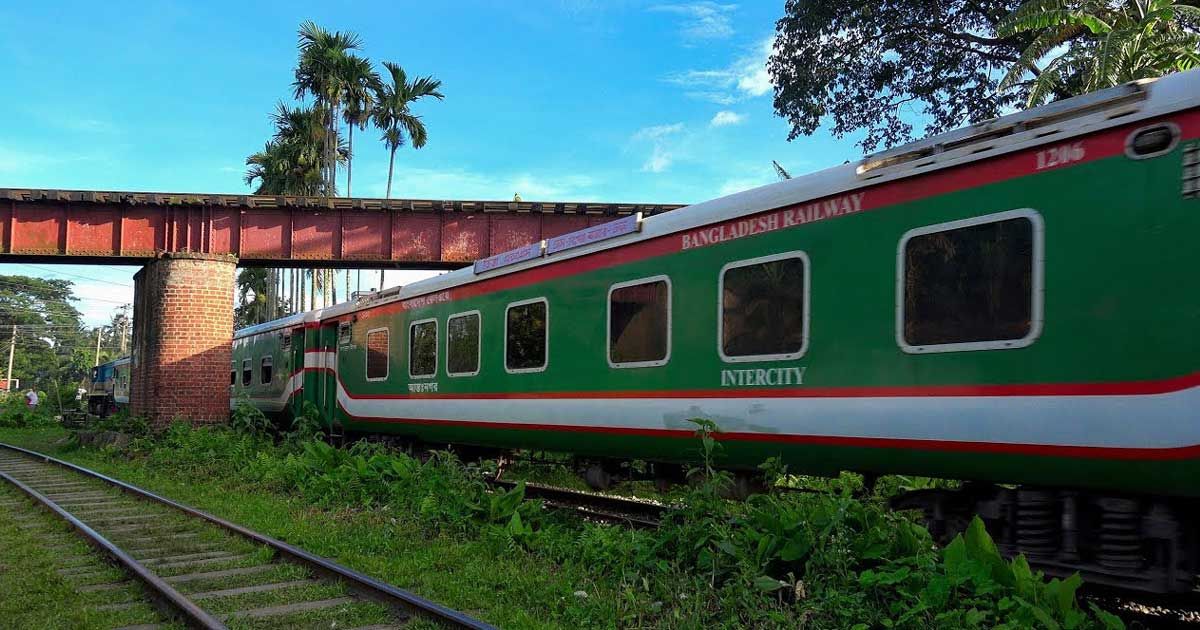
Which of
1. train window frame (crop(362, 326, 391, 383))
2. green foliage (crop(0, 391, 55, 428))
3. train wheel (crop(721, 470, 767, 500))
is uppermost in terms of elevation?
train window frame (crop(362, 326, 391, 383))

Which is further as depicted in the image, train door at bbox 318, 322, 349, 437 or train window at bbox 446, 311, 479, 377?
train door at bbox 318, 322, 349, 437

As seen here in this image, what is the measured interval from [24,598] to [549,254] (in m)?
5.67

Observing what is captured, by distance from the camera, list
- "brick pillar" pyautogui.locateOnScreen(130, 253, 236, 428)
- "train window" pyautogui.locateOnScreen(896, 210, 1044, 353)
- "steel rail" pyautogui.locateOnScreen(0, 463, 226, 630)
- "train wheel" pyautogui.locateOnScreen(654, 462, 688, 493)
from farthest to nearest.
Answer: "brick pillar" pyautogui.locateOnScreen(130, 253, 236, 428), "train wheel" pyautogui.locateOnScreen(654, 462, 688, 493), "steel rail" pyautogui.locateOnScreen(0, 463, 226, 630), "train window" pyautogui.locateOnScreen(896, 210, 1044, 353)

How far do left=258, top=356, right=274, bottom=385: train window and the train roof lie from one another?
45.4 feet

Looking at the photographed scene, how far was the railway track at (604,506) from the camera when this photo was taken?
30.0 feet

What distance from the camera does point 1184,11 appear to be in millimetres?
14508

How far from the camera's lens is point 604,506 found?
10492 millimetres

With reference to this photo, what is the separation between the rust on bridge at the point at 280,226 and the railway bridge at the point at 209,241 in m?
0.02

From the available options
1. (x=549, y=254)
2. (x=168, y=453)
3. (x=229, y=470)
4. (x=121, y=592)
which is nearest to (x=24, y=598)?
(x=121, y=592)

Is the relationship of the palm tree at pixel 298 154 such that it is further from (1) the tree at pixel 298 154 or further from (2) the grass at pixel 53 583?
(2) the grass at pixel 53 583

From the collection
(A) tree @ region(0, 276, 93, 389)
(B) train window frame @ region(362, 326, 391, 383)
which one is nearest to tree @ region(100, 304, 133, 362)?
(A) tree @ region(0, 276, 93, 389)

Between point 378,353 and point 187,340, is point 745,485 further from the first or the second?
point 187,340

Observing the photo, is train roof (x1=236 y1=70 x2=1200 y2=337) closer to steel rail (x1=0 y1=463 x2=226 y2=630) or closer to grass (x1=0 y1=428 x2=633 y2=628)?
grass (x1=0 y1=428 x2=633 y2=628)

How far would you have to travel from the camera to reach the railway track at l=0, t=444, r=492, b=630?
5.78 m
